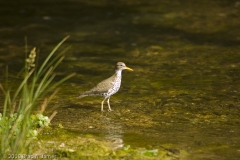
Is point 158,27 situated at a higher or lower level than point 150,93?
higher

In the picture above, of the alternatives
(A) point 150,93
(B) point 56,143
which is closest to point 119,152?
(B) point 56,143

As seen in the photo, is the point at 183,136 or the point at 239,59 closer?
the point at 183,136

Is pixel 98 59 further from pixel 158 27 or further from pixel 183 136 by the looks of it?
pixel 183 136

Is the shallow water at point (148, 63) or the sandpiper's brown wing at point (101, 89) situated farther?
the sandpiper's brown wing at point (101, 89)

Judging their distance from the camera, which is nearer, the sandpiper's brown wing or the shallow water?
the shallow water

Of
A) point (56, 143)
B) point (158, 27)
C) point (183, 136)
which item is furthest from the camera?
point (158, 27)

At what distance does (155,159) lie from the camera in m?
7.48

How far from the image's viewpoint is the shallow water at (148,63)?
9000 mm

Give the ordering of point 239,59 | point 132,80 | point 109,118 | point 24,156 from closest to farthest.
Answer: point 24,156
point 109,118
point 132,80
point 239,59

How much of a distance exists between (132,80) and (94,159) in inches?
216

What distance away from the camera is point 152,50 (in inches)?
609

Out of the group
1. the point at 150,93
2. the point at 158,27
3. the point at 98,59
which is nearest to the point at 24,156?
the point at 150,93

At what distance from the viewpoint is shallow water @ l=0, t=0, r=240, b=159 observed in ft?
29.5

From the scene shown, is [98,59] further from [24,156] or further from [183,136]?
[24,156]
